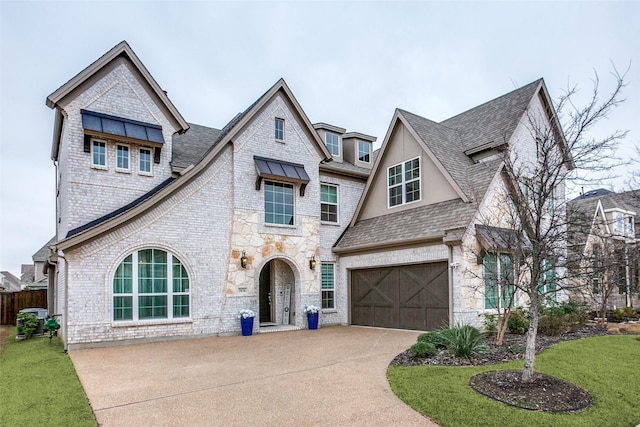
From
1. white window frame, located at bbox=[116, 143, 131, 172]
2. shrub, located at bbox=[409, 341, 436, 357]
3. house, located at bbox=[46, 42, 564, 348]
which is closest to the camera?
shrub, located at bbox=[409, 341, 436, 357]

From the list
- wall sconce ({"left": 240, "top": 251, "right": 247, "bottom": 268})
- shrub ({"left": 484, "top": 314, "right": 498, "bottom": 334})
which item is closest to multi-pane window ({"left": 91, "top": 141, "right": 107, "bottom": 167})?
wall sconce ({"left": 240, "top": 251, "right": 247, "bottom": 268})

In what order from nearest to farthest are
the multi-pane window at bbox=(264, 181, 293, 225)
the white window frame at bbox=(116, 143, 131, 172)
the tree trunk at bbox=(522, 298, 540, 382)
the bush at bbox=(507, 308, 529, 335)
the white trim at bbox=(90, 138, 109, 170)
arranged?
the tree trunk at bbox=(522, 298, 540, 382)
the bush at bbox=(507, 308, 529, 335)
the white trim at bbox=(90, 138, 109, 170)
the white window frame at bbox=(116, 143, 131, 172)
the multi-pane window at bbox=(264, 181, 293, 225)

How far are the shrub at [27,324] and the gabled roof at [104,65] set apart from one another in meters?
7.47

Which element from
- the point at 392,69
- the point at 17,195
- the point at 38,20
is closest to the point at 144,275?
the point at 38,20

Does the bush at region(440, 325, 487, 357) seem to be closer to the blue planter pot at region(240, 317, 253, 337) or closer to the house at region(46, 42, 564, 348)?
the house at region(46, 42, 564, 348)

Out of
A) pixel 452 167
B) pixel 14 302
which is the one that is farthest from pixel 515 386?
pixel 14 302

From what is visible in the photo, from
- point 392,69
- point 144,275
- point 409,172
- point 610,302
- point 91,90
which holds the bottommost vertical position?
point 610,302

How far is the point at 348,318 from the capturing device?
16109 millimetres

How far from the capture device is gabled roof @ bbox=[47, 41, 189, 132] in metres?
12.0

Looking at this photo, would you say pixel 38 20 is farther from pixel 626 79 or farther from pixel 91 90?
pixel 626 79

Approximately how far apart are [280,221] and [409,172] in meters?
5.27

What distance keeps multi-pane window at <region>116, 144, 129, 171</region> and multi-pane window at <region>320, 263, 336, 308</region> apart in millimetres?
8123

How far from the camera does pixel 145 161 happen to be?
44.2 feet

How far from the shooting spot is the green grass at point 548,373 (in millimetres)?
5223
